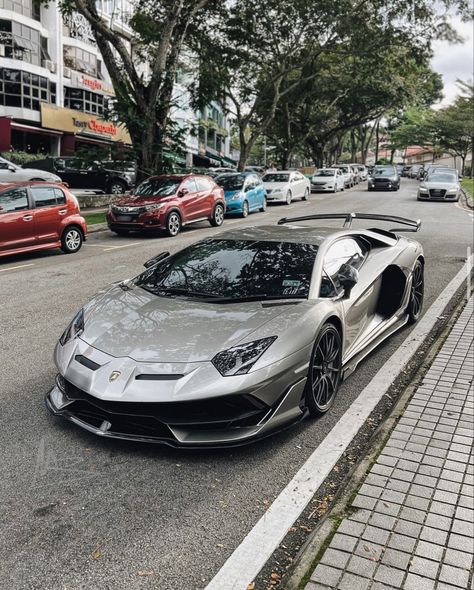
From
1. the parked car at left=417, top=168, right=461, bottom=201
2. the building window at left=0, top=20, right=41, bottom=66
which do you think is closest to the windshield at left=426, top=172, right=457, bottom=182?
the parked car at left=417, top=168, right=461, bottom=201

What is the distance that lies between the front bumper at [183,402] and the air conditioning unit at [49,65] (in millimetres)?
38411

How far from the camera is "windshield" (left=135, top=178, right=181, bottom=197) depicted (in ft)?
50.8

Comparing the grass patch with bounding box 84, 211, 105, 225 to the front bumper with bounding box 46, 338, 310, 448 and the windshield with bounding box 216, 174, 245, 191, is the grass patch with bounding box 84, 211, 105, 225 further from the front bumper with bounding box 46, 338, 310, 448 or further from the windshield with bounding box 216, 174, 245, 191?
the front bumper with bounding box 46, 338, 310, 448

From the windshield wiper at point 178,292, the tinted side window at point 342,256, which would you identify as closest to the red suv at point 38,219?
the windshield wiper at point 178,292

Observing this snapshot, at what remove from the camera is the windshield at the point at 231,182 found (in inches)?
821

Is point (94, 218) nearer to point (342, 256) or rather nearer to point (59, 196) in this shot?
point (59, 196)

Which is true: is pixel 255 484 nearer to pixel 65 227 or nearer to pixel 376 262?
pixel 376 262

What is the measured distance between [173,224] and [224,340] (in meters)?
12.0

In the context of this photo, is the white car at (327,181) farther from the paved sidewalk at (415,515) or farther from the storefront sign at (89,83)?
the paved sidewalk at (415,515)

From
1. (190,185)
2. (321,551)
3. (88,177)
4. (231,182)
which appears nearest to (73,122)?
(88,177)

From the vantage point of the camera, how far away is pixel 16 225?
434 inches

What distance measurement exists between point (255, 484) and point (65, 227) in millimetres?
9996

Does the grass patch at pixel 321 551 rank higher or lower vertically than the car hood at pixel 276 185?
lower

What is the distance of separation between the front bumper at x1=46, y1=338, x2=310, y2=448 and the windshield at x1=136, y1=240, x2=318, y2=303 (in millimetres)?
902
